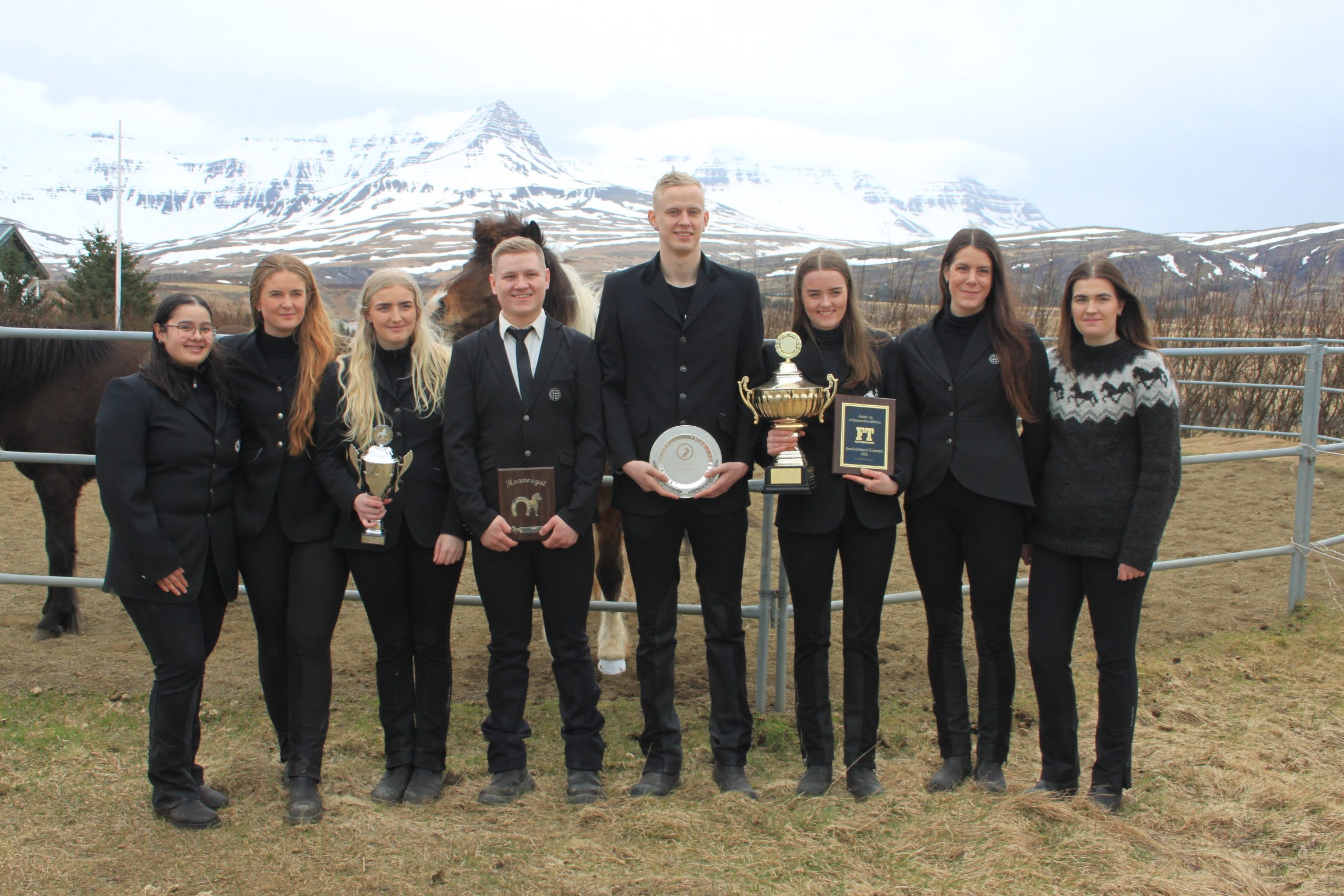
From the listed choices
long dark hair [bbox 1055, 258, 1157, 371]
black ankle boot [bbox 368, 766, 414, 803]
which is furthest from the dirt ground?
long dark hair [bbox 1055, 258, 1157, 371]

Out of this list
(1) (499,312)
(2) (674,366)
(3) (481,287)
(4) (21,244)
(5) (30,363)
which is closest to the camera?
(2) (674,366)

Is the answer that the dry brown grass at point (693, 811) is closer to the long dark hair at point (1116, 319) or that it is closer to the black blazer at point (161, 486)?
the black blazer at point (161, 486)

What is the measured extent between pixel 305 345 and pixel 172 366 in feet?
1.17

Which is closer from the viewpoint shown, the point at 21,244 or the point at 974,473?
the point at 974,473

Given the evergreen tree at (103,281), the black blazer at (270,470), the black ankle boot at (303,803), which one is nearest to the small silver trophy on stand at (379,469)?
the black blazer at (270,470)

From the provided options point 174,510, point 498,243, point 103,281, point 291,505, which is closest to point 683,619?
point 498,243

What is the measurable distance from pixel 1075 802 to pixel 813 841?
2.60ft

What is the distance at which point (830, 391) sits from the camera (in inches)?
106

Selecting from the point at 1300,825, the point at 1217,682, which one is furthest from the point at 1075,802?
the point at 1217,682

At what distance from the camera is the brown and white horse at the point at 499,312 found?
4.11 metres

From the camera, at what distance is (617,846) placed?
248 centimetres

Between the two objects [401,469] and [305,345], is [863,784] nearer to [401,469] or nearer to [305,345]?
[401,469]

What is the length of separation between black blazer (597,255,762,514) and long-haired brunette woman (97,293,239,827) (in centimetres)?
113

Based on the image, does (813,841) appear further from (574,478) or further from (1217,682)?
(1217,682)
